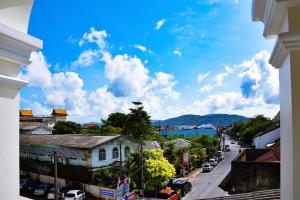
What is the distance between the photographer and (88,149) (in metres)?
20.9

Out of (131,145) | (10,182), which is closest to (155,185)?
(131,145)

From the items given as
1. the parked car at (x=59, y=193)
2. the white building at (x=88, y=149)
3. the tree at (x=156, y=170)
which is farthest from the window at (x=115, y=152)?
the parked car at (x=59, y=193)

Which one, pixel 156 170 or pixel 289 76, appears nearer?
pixel 289 76

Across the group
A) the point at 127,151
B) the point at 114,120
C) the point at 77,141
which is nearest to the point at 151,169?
the point at 127,151

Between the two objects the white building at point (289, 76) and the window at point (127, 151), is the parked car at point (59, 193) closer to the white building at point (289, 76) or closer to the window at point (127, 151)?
the window at point (127, 151)

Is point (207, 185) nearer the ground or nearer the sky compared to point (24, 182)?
nearer the ground

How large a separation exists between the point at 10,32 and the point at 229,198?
191 inches

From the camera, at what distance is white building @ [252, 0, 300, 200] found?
132 centimetres

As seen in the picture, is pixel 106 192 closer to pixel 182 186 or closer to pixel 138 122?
pixel 182 186

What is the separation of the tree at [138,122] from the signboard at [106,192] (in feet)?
33.4

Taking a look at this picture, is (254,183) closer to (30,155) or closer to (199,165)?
(30,155)

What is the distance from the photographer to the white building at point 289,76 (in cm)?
132

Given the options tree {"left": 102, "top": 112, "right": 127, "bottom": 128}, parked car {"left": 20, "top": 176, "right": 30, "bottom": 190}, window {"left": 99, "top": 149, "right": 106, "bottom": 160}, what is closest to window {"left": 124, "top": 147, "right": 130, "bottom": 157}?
window {"left": 99, "top": 149, "right": 106, "bottom": 160}

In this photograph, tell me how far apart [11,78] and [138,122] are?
27.1 m
